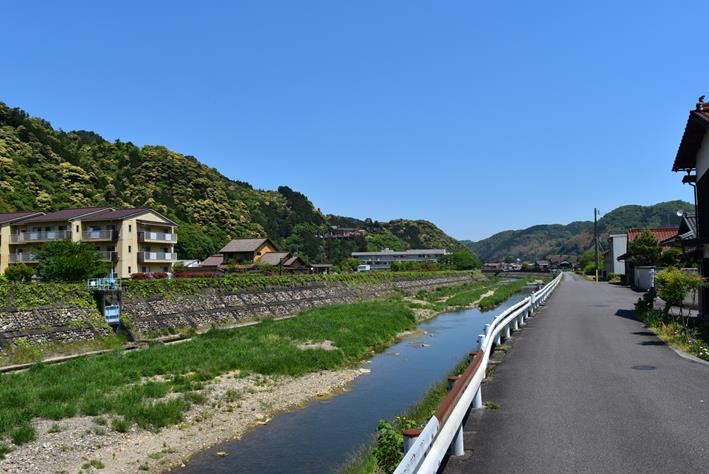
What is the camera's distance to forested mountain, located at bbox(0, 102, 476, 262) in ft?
224

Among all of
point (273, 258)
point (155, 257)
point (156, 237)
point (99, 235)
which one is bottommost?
point (273, 258)

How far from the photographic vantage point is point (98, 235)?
4838 centimetres

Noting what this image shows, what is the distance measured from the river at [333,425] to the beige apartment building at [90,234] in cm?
3373

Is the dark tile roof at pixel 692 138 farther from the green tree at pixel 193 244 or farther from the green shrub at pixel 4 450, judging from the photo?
the green tree at pixel 193 244

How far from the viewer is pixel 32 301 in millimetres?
21234

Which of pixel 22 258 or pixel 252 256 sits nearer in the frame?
pixel 22 258

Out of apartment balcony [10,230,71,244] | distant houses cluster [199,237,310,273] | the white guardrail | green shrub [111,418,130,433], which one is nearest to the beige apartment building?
apartment balcony [10,230,71,244]

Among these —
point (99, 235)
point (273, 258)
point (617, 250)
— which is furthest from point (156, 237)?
point (617, 250)

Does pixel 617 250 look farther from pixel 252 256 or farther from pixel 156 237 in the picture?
pixel 156 237

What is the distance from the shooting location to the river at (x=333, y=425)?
10602mm

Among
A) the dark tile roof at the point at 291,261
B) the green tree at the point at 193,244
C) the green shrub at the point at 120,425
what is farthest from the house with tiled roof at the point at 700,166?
the green tree at the point at 193,244

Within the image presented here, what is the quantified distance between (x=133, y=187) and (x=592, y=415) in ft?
310

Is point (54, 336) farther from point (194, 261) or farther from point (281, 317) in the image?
point (194, 261)

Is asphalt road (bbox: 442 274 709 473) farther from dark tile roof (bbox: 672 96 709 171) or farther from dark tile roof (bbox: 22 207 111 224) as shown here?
dark tile roof (bbox: 22 207 111 224)
